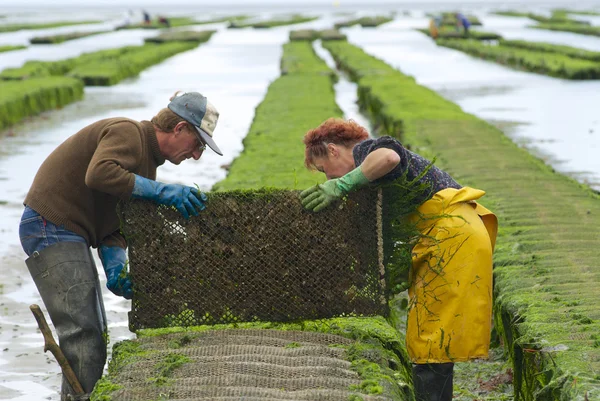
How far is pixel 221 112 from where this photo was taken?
→ 787 inches

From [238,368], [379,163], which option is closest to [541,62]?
[379,163]

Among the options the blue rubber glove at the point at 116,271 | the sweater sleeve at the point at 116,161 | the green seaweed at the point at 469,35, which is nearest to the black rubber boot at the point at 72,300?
the blue rubber glove at the point at 116,271

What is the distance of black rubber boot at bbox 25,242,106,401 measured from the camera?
4.88 m

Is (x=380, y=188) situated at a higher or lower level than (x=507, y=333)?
higher

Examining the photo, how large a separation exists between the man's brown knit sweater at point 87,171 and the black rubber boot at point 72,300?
15 centimetres

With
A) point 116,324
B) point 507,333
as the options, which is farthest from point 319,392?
point 116,324

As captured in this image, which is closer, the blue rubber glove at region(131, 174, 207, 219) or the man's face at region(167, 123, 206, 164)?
the blue rubber glove at region(131, 174, 207, 219)

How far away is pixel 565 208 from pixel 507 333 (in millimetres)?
2568

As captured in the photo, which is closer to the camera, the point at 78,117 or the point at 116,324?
the point at 116,324

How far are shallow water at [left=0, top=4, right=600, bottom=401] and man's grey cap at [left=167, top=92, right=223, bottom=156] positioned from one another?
95.3 inches

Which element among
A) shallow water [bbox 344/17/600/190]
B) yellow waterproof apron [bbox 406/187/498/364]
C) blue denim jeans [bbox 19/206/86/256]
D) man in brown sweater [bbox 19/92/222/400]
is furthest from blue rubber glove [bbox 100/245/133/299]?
shallow water [bbox 344/17/600/190]

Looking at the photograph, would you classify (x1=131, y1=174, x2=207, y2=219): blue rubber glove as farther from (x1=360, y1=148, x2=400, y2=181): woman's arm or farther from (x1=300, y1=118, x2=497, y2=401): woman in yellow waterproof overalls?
(x1=360, y1=148, x2=400, y2=181): woman's arm

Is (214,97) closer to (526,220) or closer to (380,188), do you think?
(526,220)

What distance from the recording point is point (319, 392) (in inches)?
161
